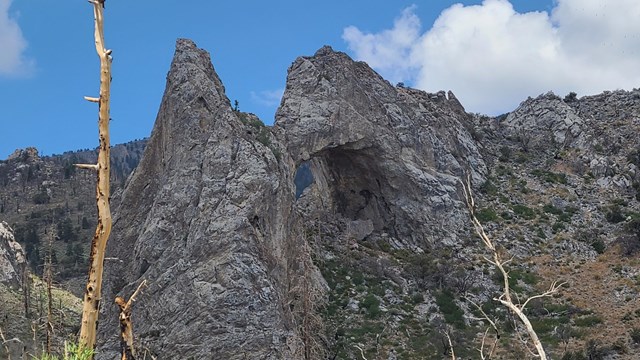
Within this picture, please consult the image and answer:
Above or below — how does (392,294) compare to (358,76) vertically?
below

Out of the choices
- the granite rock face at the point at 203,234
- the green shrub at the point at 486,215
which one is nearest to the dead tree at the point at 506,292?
the granite rock face at the point at 203,234

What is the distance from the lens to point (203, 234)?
3247 centimetres

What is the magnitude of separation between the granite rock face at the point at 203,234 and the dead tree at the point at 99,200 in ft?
75.7

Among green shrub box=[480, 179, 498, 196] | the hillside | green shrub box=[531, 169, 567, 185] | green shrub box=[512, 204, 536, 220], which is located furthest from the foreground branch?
green shrub box=[531, 169, 567, 185]

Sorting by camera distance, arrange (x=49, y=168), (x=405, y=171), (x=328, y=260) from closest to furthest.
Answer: (x=328, y=260) < (x=405, y=171) < (x=49, y=168)

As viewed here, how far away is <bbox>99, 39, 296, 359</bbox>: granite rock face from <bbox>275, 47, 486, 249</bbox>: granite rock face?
9.02m

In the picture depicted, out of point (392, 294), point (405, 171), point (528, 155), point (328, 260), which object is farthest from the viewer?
point (528, 155)

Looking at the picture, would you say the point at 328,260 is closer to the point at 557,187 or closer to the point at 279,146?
the point at 279,146

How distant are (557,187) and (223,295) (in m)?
35.1

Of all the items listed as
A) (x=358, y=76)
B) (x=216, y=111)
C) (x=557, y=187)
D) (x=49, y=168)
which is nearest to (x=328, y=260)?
(x=216, y=111)

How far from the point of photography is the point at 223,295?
30219 millimetres

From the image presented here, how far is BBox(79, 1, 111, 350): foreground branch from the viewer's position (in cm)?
654

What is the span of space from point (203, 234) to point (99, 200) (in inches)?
1030

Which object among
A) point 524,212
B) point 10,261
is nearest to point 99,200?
point 524,212
